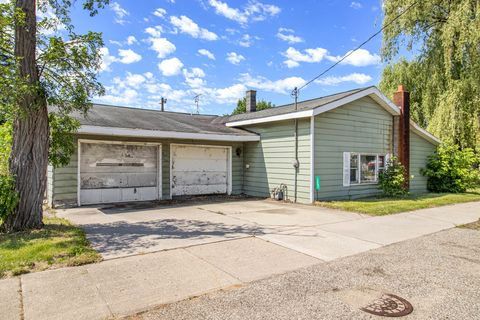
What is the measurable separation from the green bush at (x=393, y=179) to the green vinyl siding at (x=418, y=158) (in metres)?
1.98

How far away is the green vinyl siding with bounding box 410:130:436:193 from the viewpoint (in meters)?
13.7

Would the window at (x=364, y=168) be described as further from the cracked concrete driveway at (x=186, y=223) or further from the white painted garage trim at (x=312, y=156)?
the cracked concrete driveway at (x=186, y=223)

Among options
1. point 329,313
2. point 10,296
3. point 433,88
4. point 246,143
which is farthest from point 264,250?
point 433,88

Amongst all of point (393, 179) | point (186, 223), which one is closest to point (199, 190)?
point (186, 223)

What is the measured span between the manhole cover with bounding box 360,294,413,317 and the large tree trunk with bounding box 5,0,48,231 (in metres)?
5.83

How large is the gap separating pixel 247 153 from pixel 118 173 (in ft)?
16.4

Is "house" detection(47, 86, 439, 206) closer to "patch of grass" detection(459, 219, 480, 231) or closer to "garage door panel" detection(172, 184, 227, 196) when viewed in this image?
"garage door panel" detection(172, 184, 227, 196)

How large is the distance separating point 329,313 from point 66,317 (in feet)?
8.05

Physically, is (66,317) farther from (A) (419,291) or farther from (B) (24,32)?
(B) (24,32)

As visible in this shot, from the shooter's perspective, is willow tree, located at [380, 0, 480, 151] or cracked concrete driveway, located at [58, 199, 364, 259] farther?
willow tree, located at [380, 0, 480, 151]

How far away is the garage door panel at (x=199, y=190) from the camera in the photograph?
11.5m

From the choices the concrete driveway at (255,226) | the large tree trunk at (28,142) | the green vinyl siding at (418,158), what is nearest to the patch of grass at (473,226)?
the concrete driveway at (255,226)

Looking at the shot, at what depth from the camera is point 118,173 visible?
10.3 m

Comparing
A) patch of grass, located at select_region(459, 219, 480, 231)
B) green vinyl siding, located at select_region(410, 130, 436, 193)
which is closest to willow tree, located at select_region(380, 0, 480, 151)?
green vinyl siding, located at select_region(410, 130, 436, 193)
